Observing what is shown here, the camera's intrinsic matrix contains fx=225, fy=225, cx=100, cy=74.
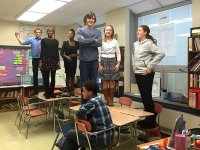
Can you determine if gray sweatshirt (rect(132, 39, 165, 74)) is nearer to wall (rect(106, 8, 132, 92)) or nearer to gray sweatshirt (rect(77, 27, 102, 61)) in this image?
gray sweatshirt (rect(77, 27, 102, 61))

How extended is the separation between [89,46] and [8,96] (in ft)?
12.3

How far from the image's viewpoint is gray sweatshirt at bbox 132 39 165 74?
3479 millimetres

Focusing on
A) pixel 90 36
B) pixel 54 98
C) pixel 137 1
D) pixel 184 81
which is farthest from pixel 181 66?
pixel 54 98

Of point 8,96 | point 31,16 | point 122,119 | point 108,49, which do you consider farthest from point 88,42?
point 8,96

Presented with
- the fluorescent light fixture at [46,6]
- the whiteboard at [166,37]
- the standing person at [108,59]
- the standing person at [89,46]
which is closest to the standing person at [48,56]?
the fluorescent light fixture at [46,6]

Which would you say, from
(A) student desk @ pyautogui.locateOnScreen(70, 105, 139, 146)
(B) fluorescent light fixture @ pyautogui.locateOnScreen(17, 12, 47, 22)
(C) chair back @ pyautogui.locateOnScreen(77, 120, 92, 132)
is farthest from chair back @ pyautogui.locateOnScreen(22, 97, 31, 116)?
(B) fluorescent light fixture @ pyautogui.locateOnScreen(17, 12, 47, 22)

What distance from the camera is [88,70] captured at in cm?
380

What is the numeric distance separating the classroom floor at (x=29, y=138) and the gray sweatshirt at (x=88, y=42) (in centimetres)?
155

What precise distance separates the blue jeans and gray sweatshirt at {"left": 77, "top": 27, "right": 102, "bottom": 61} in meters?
0.08

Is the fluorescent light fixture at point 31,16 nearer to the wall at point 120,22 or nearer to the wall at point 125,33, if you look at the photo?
the wall at point 120,22

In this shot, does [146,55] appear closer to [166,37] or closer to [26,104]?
[166,37]

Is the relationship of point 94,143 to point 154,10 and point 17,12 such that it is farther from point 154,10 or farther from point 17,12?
point 17,12

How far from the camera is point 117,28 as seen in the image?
5473mm

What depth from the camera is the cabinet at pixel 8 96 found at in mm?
6304
